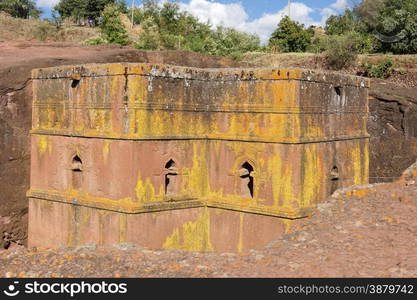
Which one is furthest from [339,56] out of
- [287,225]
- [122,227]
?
[122,227]

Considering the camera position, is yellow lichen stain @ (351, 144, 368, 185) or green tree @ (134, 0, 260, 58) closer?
yellow lichen stain @ (351, 144, 368, 185)

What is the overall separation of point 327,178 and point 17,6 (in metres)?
40.7

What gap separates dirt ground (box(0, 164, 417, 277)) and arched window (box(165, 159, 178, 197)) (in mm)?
1547

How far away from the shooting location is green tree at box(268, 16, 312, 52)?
32625mm

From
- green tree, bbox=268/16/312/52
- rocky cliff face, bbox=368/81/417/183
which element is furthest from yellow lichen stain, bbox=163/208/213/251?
green tree, bbox=268/16/312/52

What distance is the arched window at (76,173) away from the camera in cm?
1146

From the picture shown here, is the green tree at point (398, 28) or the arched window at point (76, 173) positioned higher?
the green tree at point (398, 28)

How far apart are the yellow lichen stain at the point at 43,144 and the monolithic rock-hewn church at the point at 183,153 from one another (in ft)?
0.11

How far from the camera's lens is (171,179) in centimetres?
1117

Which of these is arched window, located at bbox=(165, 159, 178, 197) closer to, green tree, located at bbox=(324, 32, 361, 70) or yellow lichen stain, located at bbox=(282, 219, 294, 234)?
yellow lichen stain, located at bbox=(282, 219, 294, 234)

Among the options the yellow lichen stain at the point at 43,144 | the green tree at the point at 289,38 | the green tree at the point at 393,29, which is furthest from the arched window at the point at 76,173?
the green tree at the point at 289,38

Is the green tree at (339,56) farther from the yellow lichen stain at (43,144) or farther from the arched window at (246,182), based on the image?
the yellow lichen stain at (43,144)

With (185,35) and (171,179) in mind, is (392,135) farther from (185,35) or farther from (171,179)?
(185,35)

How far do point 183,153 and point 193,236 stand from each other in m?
1.59
